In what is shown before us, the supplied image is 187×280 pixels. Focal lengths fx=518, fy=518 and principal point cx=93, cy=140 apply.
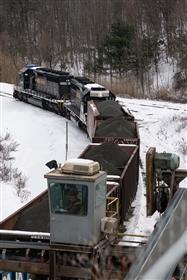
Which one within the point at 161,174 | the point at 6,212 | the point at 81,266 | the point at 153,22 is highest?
the point at 153,22

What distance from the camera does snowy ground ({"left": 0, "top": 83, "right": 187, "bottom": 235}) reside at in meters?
22.1

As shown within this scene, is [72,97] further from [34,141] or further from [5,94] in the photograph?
[5,94]

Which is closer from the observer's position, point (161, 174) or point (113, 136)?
point (161, 174)

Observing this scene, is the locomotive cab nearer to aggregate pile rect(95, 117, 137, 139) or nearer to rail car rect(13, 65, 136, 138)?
rail car rect(13, 65, 136, 138)

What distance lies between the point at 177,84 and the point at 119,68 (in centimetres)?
736

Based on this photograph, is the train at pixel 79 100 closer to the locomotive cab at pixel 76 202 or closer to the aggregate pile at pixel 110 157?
the aggregate pile at pixel 110 157

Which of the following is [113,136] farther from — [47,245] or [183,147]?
[47,245]

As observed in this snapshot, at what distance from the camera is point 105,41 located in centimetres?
5641

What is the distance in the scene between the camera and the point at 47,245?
10.2 meters

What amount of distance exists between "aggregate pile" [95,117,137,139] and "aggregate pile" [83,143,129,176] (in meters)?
3.42

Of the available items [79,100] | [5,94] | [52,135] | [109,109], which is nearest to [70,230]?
[109,109]

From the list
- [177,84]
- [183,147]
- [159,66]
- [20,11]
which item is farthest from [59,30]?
[183,147]

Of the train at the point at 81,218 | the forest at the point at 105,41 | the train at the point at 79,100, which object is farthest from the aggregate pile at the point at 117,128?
A: the forest at the point at 105,41

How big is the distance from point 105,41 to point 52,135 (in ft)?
95.9
